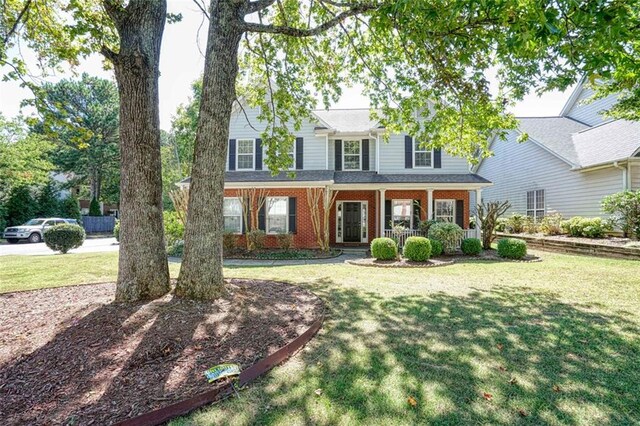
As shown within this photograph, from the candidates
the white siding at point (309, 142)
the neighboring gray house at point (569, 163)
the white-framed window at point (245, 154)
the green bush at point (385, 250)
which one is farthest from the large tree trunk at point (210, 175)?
the neighboring gray house at point (569, 163)

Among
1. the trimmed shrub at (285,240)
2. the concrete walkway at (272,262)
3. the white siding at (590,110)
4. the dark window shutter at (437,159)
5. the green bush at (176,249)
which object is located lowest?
the concrete walkway at (272,262)

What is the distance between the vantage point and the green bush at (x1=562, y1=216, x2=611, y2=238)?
12.5 metres

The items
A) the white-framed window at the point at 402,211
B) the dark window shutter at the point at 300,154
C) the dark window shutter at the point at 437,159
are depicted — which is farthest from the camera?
the white-framed window at the point at 402,211

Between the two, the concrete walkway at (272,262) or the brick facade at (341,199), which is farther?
the brick facade at (341,199)

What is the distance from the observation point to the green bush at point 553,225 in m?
14.8

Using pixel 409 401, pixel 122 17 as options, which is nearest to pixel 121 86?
pixel 122 17

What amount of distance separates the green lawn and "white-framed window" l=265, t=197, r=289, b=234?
7.90 m

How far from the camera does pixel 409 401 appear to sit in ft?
8.94

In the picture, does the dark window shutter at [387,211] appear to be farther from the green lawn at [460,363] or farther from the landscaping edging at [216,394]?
the landscaping edging at [216,394]

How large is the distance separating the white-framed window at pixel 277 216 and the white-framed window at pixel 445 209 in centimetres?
696

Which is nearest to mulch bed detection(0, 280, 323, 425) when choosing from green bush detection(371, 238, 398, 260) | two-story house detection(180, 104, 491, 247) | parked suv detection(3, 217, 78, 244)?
green bush detection(371, 238, 398, 260)

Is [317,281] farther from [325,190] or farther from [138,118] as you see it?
[325,190]

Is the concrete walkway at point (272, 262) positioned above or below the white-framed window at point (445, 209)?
below

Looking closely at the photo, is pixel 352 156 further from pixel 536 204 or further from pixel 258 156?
pixel 536 204
